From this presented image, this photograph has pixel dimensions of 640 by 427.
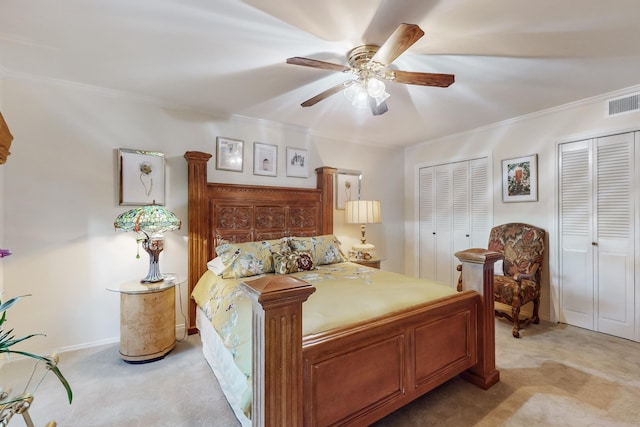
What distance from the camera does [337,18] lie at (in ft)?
5.66

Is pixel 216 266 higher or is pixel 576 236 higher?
pixel 576 236

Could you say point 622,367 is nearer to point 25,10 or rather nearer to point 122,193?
point 122,193

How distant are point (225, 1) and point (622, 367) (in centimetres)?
394

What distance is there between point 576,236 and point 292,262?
10.3ft

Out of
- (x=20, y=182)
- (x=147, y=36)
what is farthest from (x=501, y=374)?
(x=20, y=182)

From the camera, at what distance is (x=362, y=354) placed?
5.01 ft

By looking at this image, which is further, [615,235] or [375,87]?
[615,235]

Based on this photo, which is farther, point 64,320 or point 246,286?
point 64,320

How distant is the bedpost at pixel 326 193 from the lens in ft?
12.8

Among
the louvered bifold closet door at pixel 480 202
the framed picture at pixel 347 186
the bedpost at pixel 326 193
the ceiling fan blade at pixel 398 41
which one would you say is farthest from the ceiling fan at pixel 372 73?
the louvered bifold closet door at pixel 480 202

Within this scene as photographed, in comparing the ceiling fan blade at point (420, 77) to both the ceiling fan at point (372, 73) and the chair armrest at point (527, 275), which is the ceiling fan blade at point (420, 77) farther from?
the chair armrest at point (527, 275)

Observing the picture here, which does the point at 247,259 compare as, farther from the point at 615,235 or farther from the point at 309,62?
the point at 615,235

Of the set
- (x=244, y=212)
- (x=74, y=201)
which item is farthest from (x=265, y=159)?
(x=74, y=201)

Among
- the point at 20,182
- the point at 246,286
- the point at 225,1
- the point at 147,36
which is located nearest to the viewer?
the point at 246,286
